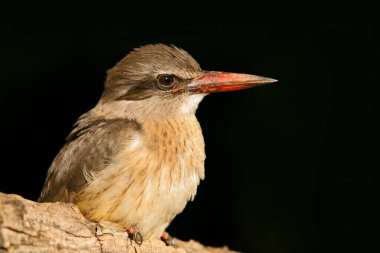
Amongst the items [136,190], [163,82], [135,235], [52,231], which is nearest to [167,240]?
[135,235]

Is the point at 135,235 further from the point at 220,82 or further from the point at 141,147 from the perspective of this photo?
the point at 220,82

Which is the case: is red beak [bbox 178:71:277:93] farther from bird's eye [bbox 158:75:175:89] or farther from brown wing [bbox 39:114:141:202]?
brown wing [bbox 39:114:141:202]

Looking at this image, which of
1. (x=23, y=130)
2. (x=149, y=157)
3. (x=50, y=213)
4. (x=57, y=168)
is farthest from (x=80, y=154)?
(x=23, y=130)

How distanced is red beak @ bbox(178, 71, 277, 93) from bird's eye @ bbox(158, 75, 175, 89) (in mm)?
139

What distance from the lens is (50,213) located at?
371 cm

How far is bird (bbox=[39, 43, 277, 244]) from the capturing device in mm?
4254

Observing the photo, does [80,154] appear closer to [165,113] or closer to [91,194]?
[91,194]

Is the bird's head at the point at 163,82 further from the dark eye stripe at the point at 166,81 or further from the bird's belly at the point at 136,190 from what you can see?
the bird's belly at the point at 136,190

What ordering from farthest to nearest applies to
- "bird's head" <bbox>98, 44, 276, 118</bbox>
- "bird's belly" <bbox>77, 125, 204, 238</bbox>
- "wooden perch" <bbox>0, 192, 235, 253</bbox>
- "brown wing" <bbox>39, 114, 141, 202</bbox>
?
1. "bird's head" <bbox>98, 44, 276, 118</bbox>
2. "brown wing" <bbox>39, 114, 141, 202</bbox>
3. "bird's belly" <bbox>77, 125, 204, 238</bbox>
4. "wooden perch" <bbox>0, 192, 235, 253</bbox>

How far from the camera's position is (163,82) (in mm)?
4883

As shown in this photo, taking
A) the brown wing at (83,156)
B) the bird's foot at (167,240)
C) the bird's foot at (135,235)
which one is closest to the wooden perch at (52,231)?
the bird's foot at (135,235)

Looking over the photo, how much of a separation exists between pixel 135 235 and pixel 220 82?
1.46m

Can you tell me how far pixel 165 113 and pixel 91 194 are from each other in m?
0.97

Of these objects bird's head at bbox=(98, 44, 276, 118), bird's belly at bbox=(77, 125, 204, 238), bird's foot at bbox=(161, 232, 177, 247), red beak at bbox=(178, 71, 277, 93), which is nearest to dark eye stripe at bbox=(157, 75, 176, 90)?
bird's head at bbox=(98, 44, 276, 118)
